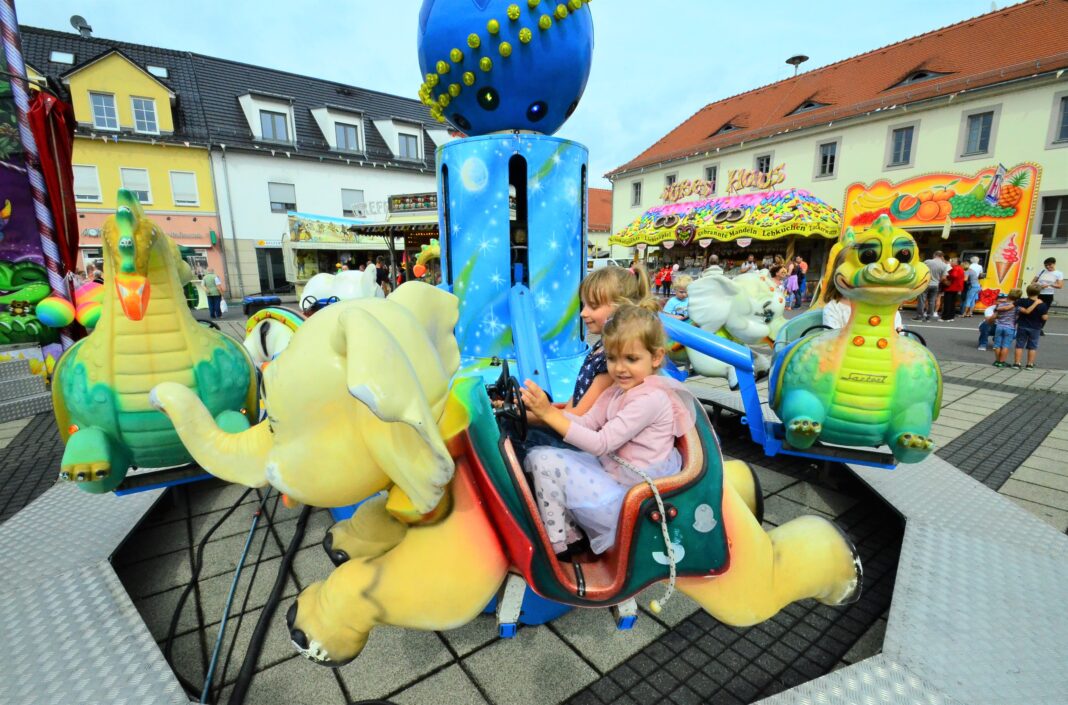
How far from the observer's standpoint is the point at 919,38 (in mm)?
16250

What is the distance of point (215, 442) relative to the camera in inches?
50.8

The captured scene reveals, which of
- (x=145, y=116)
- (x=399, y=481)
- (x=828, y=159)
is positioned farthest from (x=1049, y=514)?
(x=145, y=116)

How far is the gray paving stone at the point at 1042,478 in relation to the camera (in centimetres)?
307

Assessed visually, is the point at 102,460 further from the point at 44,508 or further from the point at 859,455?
the point at 859,455

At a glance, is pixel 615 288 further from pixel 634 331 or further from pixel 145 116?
pixel 145 116

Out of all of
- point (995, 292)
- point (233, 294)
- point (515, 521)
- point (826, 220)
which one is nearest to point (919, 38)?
point (826, 220)

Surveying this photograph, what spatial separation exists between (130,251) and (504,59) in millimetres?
2562

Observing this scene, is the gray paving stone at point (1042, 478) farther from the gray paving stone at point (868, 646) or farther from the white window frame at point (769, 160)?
the white window frame at point (769, 160)

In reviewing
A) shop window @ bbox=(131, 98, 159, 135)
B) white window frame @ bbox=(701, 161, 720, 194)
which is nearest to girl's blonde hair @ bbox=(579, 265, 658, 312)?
white window frame @ bbox=(701, 161, 720, 194)

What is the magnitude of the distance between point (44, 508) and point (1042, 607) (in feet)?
13.9

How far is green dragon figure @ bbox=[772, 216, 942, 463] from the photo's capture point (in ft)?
7.34

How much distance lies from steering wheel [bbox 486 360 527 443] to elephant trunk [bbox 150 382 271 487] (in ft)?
2.00

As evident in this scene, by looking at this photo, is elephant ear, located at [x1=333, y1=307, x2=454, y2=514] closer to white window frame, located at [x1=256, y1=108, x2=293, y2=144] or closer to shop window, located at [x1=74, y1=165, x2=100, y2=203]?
shop window, located at [x1=74, y1=165, x2=100, y2=203]

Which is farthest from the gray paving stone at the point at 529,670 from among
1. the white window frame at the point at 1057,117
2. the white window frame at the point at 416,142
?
the white window frame at the point at 416,142
